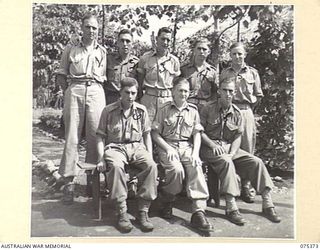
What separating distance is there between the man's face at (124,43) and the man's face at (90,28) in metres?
0.24

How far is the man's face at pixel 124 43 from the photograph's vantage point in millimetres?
5266

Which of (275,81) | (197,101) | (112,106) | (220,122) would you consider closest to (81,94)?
(112,106)

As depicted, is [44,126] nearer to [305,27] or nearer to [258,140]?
[258,140]

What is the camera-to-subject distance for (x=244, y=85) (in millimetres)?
5418

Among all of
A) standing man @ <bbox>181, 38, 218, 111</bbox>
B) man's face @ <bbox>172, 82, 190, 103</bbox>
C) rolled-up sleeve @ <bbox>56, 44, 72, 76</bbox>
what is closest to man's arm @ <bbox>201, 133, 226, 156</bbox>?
standing man @ <bbox>181, 38, 218, 111</bbox>

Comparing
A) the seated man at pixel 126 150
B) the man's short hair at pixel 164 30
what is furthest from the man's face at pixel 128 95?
the man's short hair at pixel 164 30

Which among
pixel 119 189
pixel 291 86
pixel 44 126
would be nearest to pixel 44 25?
pixel 44 126

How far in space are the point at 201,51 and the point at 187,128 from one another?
754 mm

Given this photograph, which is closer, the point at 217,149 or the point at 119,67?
the point at 217,149

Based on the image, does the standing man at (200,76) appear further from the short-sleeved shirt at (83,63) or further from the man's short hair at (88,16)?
the man's short hair at (88,16)

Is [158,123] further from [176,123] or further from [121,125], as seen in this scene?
[121,125]

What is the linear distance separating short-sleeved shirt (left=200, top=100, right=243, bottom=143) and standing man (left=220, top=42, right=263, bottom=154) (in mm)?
123

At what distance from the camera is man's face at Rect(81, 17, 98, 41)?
519 cm

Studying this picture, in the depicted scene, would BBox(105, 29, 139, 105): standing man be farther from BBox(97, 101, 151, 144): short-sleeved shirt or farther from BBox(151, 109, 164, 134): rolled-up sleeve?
BBox(151, 109, 164, 134): rolled-up sleeve
